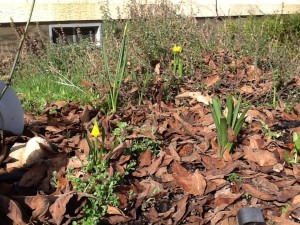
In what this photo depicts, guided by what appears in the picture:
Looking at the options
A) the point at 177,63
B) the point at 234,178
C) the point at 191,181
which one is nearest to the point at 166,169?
the point at 191,181

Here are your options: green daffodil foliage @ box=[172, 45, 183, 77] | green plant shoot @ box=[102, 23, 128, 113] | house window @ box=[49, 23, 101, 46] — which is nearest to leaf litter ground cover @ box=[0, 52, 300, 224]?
green plant shoot @ box=[102, 23, 128, 113]

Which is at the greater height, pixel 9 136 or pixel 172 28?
pixel 172 28

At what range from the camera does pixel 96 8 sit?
809cm

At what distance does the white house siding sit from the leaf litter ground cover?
351 cm

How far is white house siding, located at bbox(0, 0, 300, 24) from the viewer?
7605mm

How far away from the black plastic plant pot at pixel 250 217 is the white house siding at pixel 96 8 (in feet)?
15.7

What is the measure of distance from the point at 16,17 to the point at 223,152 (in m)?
5.37

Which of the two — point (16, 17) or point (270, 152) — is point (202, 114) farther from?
point (16, 17)

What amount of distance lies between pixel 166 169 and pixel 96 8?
544cm

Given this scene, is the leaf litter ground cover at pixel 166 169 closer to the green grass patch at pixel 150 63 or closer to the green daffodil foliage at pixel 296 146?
the green daffodil foliage at pixel 296 146

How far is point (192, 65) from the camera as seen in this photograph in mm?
4797

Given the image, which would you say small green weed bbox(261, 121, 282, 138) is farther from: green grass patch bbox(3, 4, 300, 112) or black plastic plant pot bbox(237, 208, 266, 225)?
black plastic plant pot bbox(237, 208, 266, 225)

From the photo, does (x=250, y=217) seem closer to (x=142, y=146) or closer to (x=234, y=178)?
(x=234, y=178)

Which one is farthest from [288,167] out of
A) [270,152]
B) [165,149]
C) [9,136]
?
[9,136]
